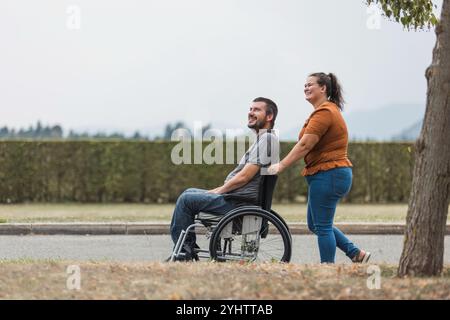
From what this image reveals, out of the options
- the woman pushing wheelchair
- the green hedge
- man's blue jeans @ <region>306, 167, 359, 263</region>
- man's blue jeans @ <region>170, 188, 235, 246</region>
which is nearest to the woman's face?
the woman pushing wheelchair

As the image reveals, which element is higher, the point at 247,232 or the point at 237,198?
the point at 237,198

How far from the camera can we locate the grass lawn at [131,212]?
13594 mm

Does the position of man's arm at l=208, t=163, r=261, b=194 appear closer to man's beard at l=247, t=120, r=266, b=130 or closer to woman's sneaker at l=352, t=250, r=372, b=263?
man's beard at l=247, t=120, r=266, b=130

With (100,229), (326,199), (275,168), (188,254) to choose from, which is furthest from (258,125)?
(100,229)

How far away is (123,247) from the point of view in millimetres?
10891

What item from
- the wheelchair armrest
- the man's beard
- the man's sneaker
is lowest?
the man's sneaker

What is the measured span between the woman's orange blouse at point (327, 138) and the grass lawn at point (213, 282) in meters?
0.98

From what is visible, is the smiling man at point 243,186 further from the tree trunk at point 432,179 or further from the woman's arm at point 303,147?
the tree trunk at point 432,179

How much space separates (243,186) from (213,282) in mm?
1742

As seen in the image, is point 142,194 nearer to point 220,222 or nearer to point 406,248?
point 220,222

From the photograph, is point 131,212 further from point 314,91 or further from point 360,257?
point 314,91

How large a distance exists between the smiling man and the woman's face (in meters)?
0.34

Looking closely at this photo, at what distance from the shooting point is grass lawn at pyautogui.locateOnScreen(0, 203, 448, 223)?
44.6 feet

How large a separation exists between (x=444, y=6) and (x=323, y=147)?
1610mm
